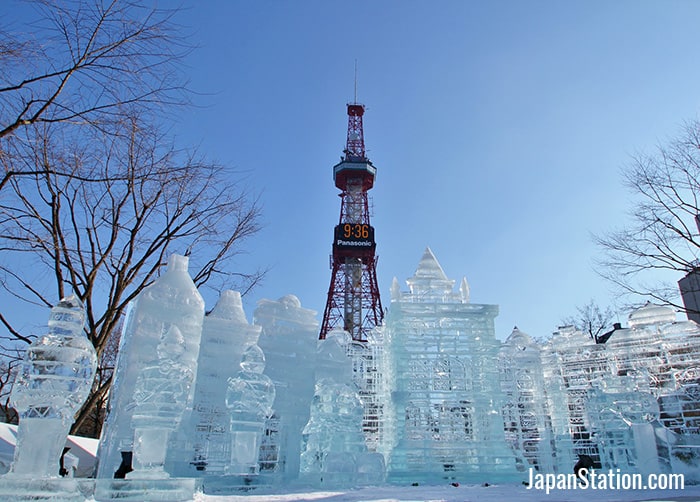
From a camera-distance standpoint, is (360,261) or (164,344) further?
(360,261)

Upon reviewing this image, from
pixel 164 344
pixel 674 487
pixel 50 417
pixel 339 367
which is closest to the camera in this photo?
pixel 50 417

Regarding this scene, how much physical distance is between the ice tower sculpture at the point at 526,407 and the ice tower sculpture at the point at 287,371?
678 cm

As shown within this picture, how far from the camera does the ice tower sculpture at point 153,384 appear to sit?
235 inches

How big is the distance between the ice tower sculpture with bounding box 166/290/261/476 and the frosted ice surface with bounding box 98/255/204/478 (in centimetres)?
55

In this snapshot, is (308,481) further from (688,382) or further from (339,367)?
(688,382)

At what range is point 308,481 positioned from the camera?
929 cm

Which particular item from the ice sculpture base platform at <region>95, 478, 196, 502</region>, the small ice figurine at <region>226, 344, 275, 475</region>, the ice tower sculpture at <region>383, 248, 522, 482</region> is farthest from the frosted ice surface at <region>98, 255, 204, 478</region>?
the ice tower sculpture at <region>383, 248, 522, 482</region>

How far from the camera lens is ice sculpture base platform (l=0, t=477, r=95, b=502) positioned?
4605mm

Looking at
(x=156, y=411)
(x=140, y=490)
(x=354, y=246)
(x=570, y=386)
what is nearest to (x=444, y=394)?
(x=570, y=386)

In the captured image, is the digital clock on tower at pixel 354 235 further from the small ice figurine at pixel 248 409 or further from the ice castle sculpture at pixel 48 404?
the ice castle sculpture at pixel 48 404

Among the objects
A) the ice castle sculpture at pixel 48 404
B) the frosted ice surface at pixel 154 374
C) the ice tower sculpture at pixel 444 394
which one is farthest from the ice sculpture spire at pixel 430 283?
the ice castle sculpture at pixel 48 404

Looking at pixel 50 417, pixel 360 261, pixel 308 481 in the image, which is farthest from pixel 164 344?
pixel 360 261

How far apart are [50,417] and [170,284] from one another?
14.4ft

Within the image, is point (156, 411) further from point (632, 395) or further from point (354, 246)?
point (354, 246)
